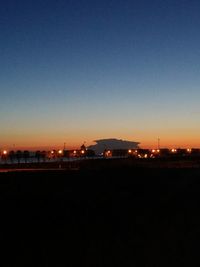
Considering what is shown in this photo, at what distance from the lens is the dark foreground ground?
15.8 metres

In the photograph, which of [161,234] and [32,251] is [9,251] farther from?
[161,234]

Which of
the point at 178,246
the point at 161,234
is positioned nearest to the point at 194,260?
the point at 178,246

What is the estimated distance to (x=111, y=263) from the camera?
15195mm

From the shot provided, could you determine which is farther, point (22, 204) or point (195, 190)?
point (195, 190)

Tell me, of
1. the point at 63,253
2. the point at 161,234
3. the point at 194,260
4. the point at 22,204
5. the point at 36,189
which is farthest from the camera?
the point at 36,189

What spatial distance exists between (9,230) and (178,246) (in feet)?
21.0

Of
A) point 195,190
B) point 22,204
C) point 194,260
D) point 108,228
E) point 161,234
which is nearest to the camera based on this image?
A: point 194,260

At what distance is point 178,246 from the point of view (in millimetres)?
16906

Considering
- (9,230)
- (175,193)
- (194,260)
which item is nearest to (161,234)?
(194,260)

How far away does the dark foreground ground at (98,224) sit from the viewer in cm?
1584

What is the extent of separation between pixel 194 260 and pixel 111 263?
240 centimetres

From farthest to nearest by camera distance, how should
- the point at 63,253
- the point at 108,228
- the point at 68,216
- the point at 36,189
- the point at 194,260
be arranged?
the point at 36,189, the point at 68,216, the point at 108,228, the point at 63,253, the point at 194,260

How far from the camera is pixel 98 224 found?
21031 millimetres

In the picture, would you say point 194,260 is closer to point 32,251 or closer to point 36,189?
point 32,251
